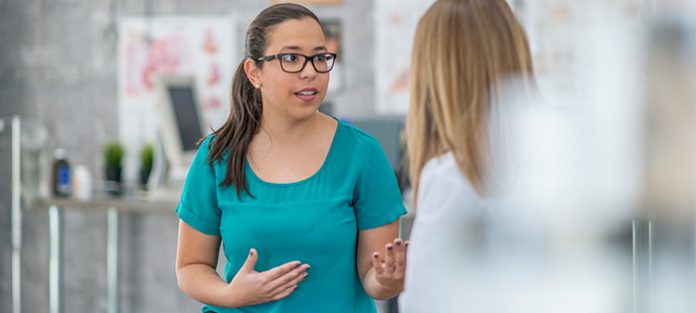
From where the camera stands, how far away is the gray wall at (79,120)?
13.7 ft

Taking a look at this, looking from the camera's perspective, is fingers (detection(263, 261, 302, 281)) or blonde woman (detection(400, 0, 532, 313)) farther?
fingers (detection(263, 261, 302, 281))

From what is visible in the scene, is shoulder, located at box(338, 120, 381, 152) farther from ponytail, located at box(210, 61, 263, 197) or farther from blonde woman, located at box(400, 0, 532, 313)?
blonde woman, located at box(400, 0, 532, 313)

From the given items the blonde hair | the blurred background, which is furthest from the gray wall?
the blonde hair

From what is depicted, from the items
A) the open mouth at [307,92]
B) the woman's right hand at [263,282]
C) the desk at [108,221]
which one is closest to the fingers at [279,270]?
the woman's right hand at [263,282]

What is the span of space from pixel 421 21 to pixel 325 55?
0.33 metres

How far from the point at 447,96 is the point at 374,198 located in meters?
0.44

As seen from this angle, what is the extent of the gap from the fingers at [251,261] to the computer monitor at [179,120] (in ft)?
7.13

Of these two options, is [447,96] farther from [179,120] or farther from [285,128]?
[179,120]

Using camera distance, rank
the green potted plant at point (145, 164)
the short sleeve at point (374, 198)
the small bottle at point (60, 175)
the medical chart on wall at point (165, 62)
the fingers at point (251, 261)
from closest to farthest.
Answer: the fingers at point (251, 261) < the short sleeve at point (374, 198) < the small bottle at point (60, 175) < the green potted plant at point (145, 164) < the medical chart on wall at point (165, 62)

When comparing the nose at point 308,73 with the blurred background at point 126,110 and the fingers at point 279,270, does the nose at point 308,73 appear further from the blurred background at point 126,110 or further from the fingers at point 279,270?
the blurred background at point 126,110

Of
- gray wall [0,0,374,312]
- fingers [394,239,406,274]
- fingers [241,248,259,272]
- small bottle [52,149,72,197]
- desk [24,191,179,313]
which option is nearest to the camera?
fingers [394,239,406,274]

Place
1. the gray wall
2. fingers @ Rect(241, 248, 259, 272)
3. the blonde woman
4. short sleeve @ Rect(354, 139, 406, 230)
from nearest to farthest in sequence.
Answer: the blonde woman
fingers @ Rect(241, 248, 259, 272)
short sleeve @ Rect(354, 139, 406, 230)
the gray wall

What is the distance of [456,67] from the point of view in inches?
36.3

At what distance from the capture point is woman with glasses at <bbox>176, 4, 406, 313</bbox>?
50.9 inches
